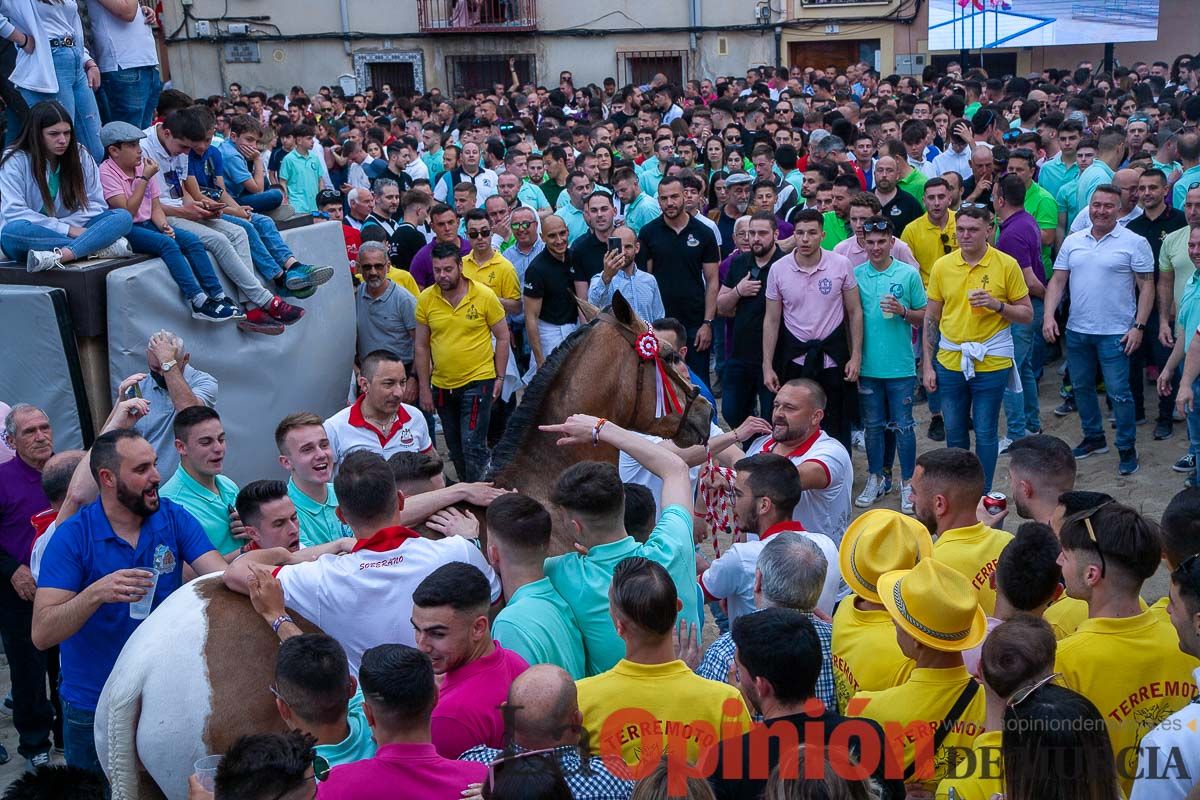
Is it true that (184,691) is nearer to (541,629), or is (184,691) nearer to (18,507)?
(541,629)

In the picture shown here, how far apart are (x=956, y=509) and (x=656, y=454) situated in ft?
4.18

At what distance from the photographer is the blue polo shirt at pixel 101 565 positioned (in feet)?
14.7

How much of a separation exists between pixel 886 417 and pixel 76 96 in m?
6.06

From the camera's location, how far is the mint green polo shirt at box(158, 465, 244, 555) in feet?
17.4

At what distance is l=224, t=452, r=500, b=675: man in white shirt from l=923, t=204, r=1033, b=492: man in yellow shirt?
15.8 feet

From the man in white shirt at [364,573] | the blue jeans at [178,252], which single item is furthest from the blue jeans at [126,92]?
the man in white shirt at [364,573]

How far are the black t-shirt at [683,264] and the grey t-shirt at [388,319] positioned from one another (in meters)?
2.01

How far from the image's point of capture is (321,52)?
98.8 ft

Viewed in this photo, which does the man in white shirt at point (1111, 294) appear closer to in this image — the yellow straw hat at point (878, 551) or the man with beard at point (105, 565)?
the yellow straw hat at point (878, 551)

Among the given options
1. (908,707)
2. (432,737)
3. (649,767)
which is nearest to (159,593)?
(432,737)

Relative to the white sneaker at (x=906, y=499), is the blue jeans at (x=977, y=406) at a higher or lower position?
higher

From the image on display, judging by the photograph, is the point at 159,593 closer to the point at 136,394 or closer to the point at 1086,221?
the point at 136,394

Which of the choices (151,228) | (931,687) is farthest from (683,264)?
(931,687)

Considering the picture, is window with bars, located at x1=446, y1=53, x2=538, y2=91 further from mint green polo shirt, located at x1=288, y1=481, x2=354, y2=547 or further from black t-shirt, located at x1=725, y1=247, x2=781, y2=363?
mint green polo shirt, located at x1=288, y1=481, x2=354, y2=547
